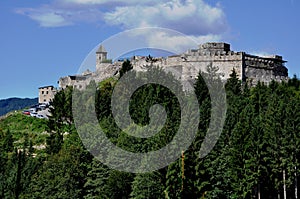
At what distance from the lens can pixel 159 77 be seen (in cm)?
7750

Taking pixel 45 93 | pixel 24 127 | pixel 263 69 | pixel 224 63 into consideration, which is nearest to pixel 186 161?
pixel 224 63

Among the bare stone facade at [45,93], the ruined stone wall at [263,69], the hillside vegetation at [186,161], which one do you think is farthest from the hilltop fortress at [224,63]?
the bare stone facade at [45,93]

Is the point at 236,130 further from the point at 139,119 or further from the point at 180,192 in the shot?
the point at 139,119

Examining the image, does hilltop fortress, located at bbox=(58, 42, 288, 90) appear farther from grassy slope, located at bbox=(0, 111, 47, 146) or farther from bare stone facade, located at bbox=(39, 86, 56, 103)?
bare stone facade, located at bbox=(39, 86, 56, 103)

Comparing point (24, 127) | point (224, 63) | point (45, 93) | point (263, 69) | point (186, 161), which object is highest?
point (224, 63)

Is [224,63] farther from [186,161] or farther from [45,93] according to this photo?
[45,93]

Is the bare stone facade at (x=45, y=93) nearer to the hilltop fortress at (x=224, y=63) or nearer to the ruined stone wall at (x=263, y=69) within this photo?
the hilltop fortress at (x=224, y=63)

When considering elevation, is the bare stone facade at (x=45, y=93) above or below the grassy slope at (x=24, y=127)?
above

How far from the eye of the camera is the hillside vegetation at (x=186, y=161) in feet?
169

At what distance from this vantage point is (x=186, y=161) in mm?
50812

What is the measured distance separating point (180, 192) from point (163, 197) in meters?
1.84

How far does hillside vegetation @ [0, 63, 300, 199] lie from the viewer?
51.4 metres

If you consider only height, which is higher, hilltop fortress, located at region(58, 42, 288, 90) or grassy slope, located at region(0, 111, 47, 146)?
hilltop fortress, located at region(58, 42, 288, 90)

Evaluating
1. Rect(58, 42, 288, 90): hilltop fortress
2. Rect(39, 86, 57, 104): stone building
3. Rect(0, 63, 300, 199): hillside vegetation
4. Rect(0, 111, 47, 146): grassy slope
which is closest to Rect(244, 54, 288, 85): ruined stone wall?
Rect(58, 42, 288, 90): hilltop fortress
